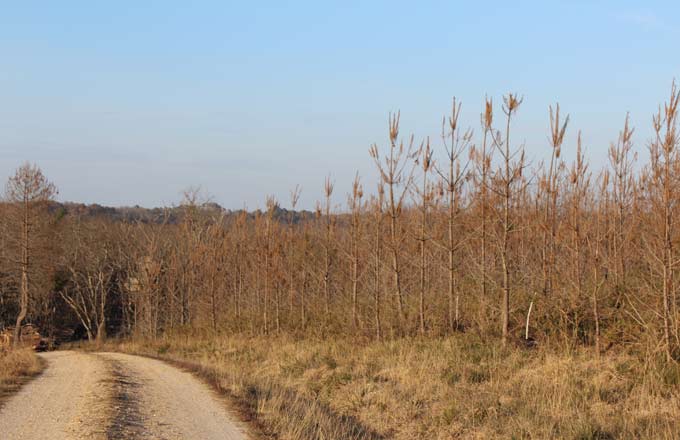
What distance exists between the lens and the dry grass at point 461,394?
29.7ft

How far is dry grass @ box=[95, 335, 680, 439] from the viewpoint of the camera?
9047mm

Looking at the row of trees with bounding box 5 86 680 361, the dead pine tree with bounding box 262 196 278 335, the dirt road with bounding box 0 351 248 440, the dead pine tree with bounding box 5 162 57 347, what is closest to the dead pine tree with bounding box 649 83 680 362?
the row of trees with bounding box 5 86 680 361

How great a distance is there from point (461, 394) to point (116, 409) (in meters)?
5.55

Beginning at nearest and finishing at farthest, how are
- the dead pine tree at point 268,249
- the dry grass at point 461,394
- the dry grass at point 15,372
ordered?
the dry grass at point 461,394, the dry grass at point 15,372, the dead pine tree at point 268,249

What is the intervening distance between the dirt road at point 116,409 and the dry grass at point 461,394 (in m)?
0.69

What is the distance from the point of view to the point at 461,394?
36.1 feet

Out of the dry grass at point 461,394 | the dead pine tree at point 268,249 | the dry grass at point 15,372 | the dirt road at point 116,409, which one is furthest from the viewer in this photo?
the dead pine tree at point 268,249

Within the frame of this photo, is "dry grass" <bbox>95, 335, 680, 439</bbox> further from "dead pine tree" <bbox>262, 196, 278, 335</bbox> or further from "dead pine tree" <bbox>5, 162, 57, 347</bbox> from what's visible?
"dead pine tree" <bbox>5, 162, 57, 347</bbox>

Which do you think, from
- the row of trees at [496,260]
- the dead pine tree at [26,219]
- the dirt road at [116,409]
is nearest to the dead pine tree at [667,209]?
the row of trees at [496,260]

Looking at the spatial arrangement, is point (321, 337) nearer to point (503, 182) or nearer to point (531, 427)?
point (503, 182)

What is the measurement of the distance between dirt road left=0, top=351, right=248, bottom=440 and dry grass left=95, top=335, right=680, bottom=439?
2.28 ft

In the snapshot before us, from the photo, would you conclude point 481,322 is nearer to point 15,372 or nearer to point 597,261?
point 597,261

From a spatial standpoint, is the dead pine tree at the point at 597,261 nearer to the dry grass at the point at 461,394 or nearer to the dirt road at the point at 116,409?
the dry grass at the point at 461,394

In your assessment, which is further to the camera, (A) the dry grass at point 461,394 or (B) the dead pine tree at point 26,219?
(B) the dead pine tree at point 26,219
